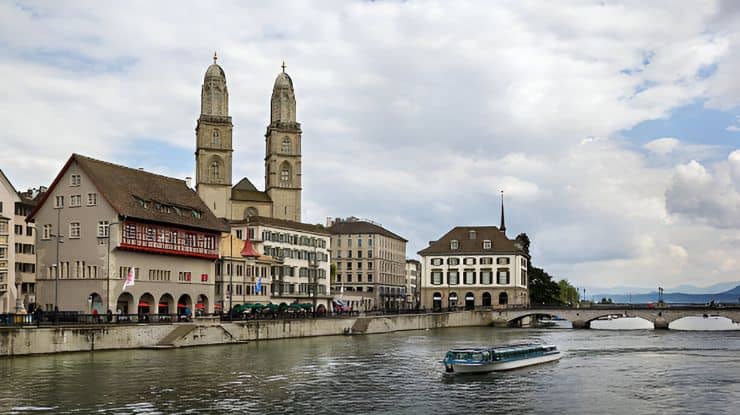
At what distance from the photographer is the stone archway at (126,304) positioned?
88.2 m

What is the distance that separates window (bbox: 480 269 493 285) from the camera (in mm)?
162000

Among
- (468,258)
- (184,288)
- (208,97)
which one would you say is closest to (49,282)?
(184,288)

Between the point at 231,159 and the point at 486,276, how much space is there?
160 feet

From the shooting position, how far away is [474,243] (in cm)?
16425

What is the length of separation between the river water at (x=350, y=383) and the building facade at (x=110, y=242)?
1437cm

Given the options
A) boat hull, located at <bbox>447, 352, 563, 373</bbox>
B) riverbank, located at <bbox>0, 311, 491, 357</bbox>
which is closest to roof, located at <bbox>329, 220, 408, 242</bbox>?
riverbank, located at <bbox>0, 311, 491, 357</bbox>

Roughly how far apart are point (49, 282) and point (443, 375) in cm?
4487

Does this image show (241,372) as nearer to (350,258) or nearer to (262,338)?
(262,338)

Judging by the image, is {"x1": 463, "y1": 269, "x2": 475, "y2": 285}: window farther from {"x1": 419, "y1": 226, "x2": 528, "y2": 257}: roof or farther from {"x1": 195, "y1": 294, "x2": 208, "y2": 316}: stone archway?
{"x1": 195, "y1": 294, "x2": 208, "y2": 316}: stone archway

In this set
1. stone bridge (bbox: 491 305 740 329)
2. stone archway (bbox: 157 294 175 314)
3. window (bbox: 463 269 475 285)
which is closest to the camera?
stone archway (bbox: 157 294 175 314)

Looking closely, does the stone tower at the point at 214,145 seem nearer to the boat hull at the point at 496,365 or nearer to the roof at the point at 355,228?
the roof at the point at 355,228

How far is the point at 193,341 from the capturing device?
79188 mm

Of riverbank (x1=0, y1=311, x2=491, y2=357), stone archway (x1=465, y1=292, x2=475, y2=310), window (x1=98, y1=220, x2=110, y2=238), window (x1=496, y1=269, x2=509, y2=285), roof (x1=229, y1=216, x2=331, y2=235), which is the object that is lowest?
riverbank (x1=0, y1=311, x2=491, y2=357)

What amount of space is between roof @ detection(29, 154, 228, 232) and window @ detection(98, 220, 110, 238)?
6.09ft
